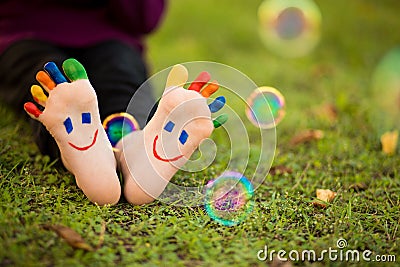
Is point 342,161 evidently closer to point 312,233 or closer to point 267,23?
point 312,233

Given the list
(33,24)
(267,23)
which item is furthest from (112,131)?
(267,23)

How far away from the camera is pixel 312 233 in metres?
1.15

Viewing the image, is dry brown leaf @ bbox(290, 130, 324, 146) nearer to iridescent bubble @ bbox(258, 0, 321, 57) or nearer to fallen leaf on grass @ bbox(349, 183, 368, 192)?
fallen leaf on grass @ bbox(349, 183, 368, 192)

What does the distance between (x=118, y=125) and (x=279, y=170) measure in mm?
489

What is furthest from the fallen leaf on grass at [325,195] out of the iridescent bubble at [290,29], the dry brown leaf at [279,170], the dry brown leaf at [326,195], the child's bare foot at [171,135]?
the iridescent bubble at [290,29]

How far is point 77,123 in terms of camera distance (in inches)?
45.3

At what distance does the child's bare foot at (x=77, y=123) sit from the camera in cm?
114

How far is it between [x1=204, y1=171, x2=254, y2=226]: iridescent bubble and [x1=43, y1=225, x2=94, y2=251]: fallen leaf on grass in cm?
32

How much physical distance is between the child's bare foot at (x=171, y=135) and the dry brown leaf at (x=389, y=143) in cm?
78

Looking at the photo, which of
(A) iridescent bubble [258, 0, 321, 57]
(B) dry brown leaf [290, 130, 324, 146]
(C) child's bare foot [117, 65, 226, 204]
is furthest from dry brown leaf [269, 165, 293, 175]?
(A) iridescent bubble [258, 0, 321, 57]

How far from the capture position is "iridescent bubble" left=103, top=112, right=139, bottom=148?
1309 millimetres

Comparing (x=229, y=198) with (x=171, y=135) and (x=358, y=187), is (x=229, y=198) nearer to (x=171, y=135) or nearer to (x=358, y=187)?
(x=171, y=135)

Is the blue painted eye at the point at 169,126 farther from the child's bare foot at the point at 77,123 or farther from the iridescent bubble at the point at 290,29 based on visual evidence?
the iridescent bubble at the point at 290,29

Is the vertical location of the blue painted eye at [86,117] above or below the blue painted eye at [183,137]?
above
